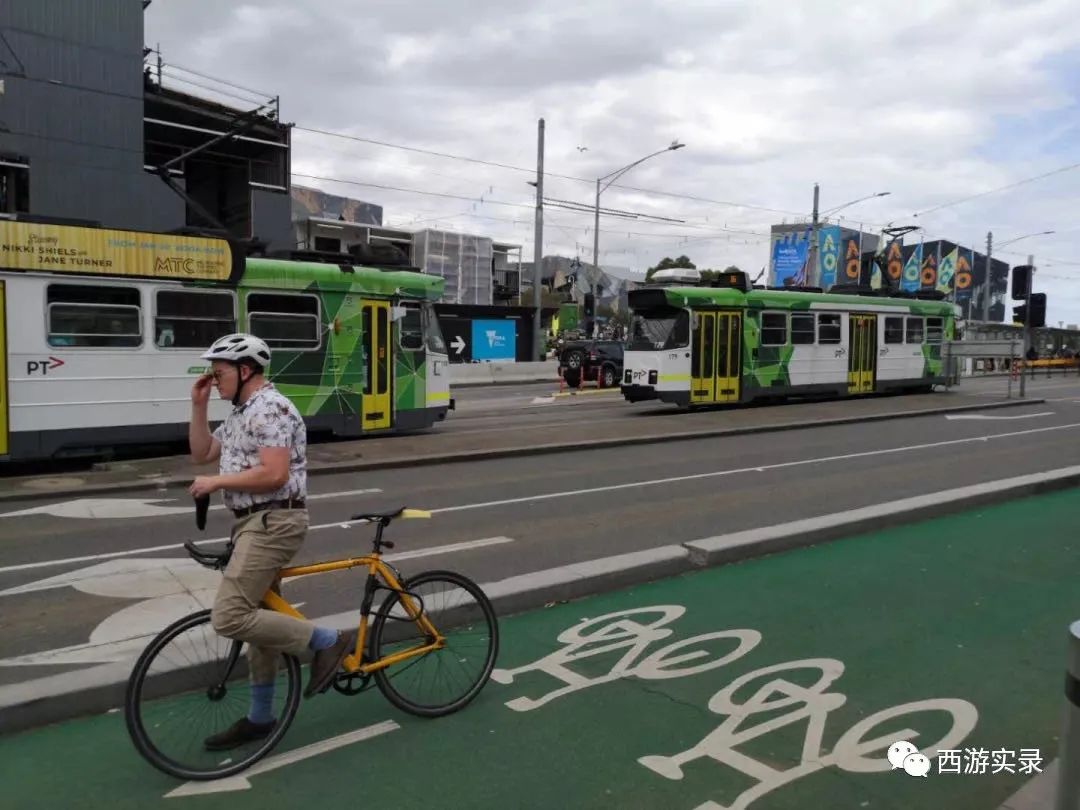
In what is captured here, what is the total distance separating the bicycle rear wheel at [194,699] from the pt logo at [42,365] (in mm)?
9353

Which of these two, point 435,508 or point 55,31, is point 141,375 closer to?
point 435,508

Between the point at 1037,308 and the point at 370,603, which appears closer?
the point at 370,603

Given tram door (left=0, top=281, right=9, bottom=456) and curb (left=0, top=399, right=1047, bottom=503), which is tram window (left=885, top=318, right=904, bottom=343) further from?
tram door (left=0, top=281, right=9, bottom=456)

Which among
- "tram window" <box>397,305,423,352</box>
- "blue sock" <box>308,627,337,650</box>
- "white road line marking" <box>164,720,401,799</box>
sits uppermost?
"tram window" <box>397,305,423,352</box>

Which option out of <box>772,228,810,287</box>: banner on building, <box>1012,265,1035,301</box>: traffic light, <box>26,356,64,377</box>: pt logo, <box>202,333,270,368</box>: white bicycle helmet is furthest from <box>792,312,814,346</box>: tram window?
<box>772,228,810,287</box>: banner on building

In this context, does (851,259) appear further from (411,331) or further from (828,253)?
(411,331)

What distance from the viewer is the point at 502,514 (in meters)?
9.45

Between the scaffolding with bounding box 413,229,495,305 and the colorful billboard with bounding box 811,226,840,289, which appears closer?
the colorful billboard with bounding box 811,226,840,289

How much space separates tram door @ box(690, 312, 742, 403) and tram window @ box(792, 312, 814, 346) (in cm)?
214

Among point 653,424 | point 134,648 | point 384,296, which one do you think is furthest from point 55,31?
point 134,648

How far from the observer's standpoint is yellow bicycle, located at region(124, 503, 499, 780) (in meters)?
3.75

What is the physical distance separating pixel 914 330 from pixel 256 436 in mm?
26487

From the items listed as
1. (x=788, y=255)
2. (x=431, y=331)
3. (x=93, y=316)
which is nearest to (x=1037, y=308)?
(x=431, y=331)

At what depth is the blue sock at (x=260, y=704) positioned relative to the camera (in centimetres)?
390
